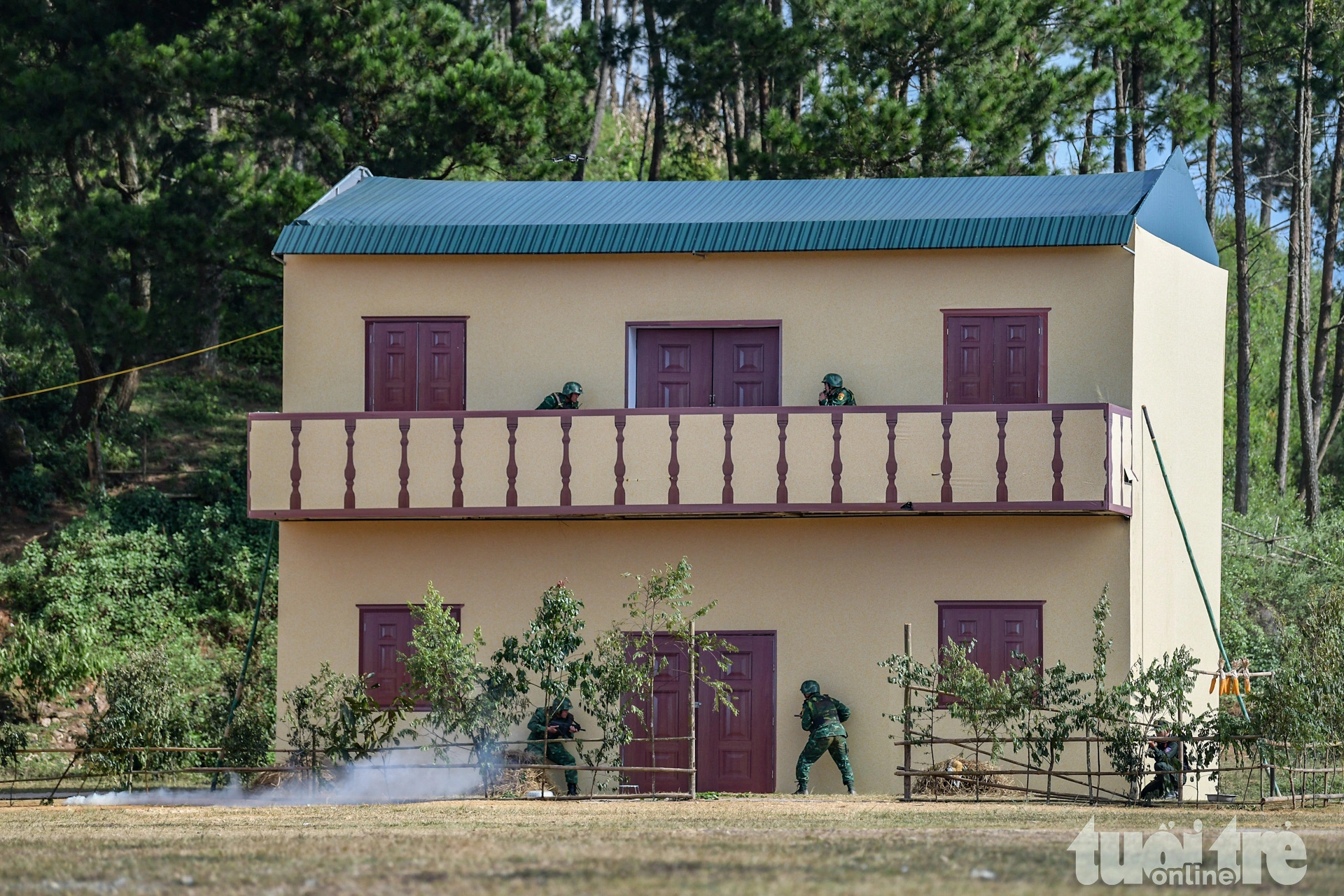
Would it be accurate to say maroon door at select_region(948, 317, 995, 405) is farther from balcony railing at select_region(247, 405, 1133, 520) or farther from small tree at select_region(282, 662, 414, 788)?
small tree at select_region(282, 662, 414, 788)

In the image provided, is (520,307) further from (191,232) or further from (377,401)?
(191,232)

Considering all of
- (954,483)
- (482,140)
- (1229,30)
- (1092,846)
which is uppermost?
(1229,30)

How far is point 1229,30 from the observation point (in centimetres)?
3816

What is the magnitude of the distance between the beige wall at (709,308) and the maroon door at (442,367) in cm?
12

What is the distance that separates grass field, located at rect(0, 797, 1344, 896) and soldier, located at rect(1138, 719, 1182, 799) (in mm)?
1064

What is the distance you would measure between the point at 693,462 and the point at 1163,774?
6503mm

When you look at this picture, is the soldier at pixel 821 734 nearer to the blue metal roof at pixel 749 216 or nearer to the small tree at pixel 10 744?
the blue metal roof at pixel 749 216

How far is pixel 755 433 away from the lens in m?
21.0

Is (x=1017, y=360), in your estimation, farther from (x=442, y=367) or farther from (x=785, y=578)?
(x=442, y=367)

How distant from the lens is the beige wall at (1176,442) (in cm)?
2203

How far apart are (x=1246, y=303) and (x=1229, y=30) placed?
20.8 feet

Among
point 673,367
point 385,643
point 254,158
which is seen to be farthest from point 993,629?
point 254,158

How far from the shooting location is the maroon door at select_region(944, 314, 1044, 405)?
21.9 meters

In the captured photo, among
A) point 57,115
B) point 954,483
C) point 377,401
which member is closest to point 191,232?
point 57,115
